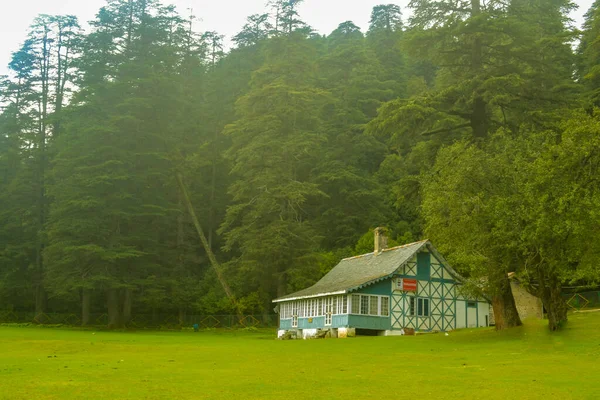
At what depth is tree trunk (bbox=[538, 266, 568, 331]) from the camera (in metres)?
26.8

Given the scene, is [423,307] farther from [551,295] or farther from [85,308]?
[85,308]

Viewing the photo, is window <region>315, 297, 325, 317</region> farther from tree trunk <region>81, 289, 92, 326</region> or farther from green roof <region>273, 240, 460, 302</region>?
tree trunk <region>81, 289, 92, 326</region>

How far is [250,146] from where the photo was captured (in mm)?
→ 54938

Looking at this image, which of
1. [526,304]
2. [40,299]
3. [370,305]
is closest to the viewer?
[370,305]

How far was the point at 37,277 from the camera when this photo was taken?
194 feet

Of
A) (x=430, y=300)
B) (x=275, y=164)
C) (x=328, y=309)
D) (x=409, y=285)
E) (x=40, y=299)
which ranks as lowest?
(x=40, y=299)

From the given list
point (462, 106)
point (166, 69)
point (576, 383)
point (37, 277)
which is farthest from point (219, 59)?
point (576, 383)

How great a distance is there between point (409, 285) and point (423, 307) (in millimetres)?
1829

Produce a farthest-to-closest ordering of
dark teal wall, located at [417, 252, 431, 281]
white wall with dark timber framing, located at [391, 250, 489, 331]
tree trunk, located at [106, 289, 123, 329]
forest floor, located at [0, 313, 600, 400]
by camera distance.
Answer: tree trunk, located at [106, 289, 123, 329], dark teal wall, located at [417, 252, 431, 281], white wall with dark timber framing, located at [391, 250, 489, 331], forest floor, located at [0, 313, 600, 400]

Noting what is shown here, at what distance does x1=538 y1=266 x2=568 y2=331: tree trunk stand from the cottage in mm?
9984

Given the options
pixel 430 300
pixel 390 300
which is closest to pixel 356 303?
pixel 390 300

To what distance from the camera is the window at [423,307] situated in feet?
131

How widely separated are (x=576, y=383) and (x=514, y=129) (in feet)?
75.2

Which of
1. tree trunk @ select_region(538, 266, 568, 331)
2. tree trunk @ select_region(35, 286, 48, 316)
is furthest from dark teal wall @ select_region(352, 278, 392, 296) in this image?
tree trunk @ select_region(35, 286, 48, 316)
